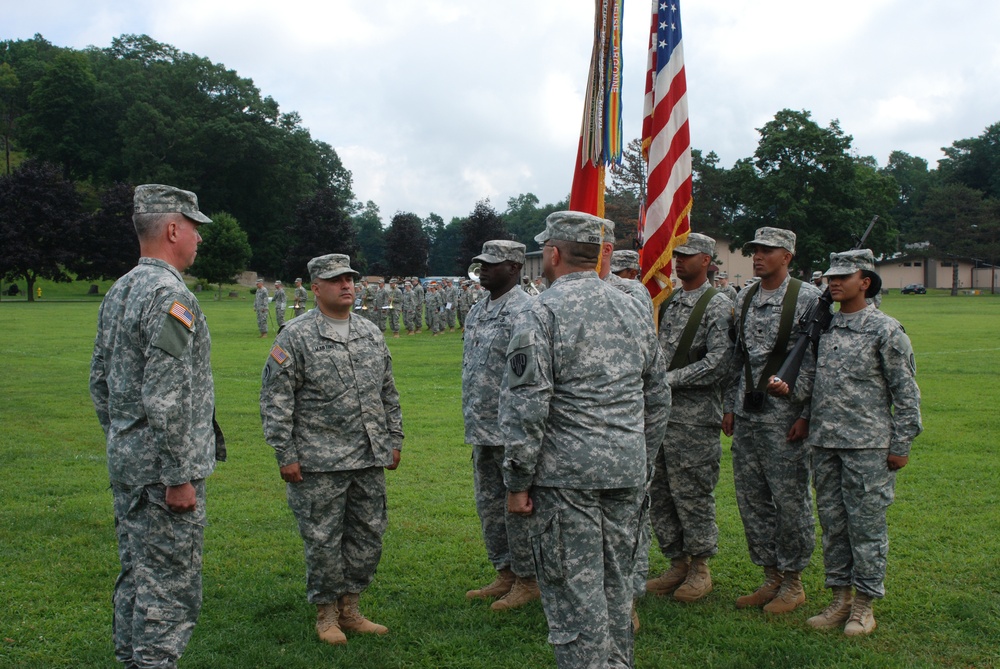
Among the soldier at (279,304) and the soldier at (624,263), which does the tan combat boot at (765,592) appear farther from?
the soldier at (279,304)

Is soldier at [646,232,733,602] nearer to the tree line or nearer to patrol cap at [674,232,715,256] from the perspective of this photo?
patrol cap at [674,232,715,256]

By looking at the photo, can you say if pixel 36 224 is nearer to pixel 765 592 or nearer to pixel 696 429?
pixel 696 429

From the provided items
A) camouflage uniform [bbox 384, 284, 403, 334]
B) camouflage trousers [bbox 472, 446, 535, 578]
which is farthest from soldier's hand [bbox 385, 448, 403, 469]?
camouflage uniform [bbox 384, 284, 403, 334]

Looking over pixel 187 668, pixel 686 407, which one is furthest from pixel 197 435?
pixel 686 407

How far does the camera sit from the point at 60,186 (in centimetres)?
5866

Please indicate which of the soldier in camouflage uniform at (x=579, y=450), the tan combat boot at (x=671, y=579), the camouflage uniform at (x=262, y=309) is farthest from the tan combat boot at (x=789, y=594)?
the camouflage uniform at (x=262, y=309)

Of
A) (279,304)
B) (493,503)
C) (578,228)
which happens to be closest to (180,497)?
(578,228)

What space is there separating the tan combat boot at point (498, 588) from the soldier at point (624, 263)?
2437 mm

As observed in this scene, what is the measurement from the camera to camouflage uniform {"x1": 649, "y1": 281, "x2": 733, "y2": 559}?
553cm

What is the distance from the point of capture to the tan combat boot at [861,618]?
4883mm

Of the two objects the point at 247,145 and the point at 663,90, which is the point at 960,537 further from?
the point at 247,145

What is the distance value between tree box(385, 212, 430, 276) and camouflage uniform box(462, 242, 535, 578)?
7222 cm

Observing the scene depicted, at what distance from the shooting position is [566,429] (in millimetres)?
3688

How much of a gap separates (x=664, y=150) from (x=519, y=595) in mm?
3616
